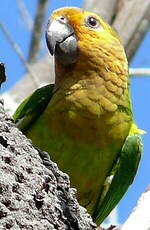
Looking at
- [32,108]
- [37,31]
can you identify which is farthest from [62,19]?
[37,31]

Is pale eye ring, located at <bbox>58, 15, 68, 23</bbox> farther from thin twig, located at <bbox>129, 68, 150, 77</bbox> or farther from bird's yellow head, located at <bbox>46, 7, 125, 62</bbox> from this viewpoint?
thin twig, located at <bbox>129, 68, 150, 77</bbox>

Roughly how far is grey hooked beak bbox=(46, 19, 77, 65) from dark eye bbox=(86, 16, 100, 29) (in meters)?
0.18

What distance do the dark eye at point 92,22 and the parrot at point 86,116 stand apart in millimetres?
18

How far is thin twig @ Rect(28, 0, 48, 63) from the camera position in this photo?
6.39 meters

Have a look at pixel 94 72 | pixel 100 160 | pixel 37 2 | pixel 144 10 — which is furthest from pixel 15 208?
pixel 37 2

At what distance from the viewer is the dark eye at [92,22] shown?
4.20 metres

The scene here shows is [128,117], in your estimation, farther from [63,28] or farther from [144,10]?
[144,10]

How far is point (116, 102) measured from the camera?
3.94 m

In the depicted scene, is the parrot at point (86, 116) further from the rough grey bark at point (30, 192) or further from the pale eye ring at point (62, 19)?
the rough grey bark at point (30, 192)

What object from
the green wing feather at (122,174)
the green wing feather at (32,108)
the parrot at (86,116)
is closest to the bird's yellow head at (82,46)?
the parrot at (86,116)

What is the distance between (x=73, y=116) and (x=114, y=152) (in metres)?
0.32

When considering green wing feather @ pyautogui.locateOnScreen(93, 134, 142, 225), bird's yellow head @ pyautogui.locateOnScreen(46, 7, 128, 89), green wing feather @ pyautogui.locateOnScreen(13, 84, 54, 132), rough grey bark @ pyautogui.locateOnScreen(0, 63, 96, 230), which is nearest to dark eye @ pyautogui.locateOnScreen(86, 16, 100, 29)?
bird's yellow head @ pyautogui.locateOnScreen(46, 7, 128, 89)

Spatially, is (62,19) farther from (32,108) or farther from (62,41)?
(32,108)

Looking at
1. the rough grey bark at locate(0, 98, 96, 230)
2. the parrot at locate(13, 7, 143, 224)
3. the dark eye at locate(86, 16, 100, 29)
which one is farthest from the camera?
the dark eye at locate(86, 16, 100, 29)
